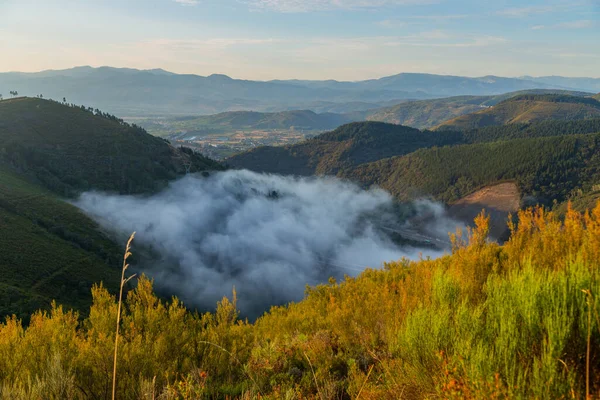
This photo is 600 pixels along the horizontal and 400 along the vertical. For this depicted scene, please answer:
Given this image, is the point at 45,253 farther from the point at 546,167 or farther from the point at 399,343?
the point at 546,167

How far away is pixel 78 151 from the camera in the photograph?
116250mm

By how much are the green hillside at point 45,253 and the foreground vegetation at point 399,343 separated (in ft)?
114

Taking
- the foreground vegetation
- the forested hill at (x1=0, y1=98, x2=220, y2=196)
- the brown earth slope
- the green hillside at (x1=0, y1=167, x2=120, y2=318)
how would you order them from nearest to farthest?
the foreground vegetation
the green hillside at (x1=0, y1=167, x2=120, y2=318)
the forested hill at (x1=0, y1=98, x2=220, y2=196)
the brown earth slope

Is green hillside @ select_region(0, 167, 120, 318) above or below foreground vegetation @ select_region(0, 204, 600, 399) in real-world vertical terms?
below

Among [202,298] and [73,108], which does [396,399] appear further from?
[73,108]

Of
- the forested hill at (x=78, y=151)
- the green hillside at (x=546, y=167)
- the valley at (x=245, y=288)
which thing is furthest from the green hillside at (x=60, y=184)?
the green hillside at (x=546, y=167)

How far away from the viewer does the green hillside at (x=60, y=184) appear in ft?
168

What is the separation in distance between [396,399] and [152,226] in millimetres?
127022

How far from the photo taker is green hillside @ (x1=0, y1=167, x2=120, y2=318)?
152 feet

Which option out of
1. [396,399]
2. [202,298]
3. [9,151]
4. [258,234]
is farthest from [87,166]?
[396,399]

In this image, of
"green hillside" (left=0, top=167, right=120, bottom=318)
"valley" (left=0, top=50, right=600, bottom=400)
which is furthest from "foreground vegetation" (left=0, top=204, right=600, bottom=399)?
"green hillside" (left=0, top=167, right=120, bottom=318)

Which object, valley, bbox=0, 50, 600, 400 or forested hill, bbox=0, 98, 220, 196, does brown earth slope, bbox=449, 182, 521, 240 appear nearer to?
valley, bbox=0, 50, 600, 400

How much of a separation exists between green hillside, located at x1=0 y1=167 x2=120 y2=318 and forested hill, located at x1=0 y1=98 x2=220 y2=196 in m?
21.1

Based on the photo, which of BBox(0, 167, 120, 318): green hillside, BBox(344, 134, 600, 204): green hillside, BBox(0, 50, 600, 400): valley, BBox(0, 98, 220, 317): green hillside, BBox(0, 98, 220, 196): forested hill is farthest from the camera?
BBox(344, 134, 600, 204): green hillside
